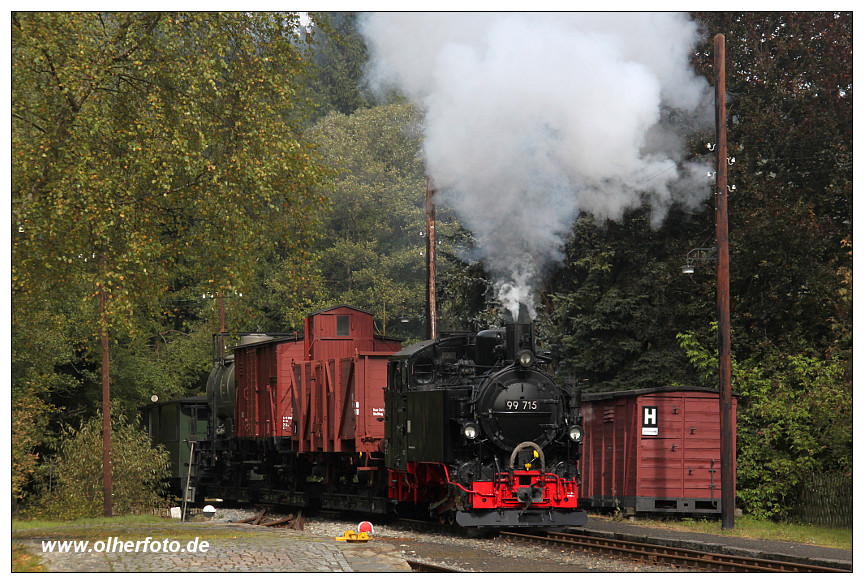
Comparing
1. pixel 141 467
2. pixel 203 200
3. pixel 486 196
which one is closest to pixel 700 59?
pixel 486 196

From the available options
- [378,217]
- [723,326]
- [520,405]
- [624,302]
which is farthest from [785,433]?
[378,217]

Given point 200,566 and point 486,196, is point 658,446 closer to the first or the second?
point 486,196

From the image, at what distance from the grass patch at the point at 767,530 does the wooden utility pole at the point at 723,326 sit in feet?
1.61

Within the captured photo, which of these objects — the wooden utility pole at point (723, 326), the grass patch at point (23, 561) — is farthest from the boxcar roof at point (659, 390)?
the grass patch at point (23, 561)

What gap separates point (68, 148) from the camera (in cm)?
1472

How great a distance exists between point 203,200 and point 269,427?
339 inches

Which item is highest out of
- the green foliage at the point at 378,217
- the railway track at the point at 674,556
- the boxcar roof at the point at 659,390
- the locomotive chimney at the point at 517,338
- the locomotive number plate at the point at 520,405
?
the green foliage at the point at 378,217

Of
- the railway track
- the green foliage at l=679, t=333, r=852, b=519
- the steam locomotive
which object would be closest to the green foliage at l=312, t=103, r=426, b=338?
the steam locomotive

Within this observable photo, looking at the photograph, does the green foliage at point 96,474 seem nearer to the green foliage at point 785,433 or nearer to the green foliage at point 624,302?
the green foliage at point 785,433

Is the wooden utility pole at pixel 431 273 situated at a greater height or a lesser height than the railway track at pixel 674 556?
greater

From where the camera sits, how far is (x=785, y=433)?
2102 centimetres

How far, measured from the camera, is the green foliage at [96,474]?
51.3 feet

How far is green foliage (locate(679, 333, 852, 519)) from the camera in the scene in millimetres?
19516

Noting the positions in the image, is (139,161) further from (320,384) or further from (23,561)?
(320,384)
